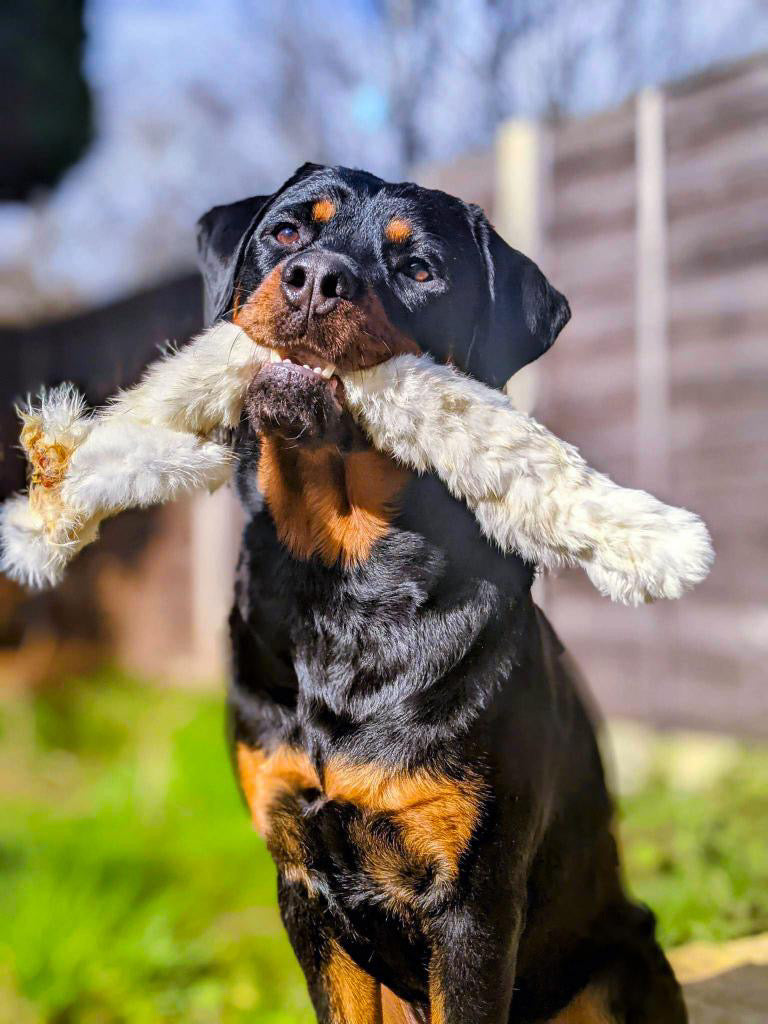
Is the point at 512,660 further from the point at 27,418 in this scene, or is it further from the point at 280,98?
the point at 280,98

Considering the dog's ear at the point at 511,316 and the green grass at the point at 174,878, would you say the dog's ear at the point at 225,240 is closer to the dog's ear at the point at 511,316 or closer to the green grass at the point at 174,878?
the dog's ear at the point at 511,316

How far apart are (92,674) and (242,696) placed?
3.85 meters

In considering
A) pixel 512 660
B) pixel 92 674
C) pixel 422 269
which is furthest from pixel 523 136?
pixel 92 674

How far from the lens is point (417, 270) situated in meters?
1.24

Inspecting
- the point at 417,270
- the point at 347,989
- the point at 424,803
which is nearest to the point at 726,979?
the point at 347,989

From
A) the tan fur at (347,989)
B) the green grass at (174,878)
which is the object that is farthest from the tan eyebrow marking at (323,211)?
the green grass at (174,878)

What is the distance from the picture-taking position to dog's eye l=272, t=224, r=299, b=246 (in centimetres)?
128

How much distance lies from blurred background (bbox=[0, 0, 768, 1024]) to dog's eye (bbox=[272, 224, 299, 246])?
571mm

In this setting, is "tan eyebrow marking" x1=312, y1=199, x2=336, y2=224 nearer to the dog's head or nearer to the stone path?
the dog's head

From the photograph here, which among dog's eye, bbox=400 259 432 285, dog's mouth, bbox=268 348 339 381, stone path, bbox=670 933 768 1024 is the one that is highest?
dog's eye, bbox=400 259 432 285

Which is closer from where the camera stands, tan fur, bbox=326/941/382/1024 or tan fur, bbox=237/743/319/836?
tan fur, bbox=237/743/319/836

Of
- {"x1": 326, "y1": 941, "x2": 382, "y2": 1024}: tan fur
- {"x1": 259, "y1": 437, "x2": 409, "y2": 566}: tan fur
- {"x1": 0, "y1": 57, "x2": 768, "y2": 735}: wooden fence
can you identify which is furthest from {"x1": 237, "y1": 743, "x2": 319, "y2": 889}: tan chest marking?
{"x1": 0, "y1": 57, "x2": 768, "y2": 735}: wooden fence

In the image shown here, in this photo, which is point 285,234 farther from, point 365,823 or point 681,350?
point 681,350

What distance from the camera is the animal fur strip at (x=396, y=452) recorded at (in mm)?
992
